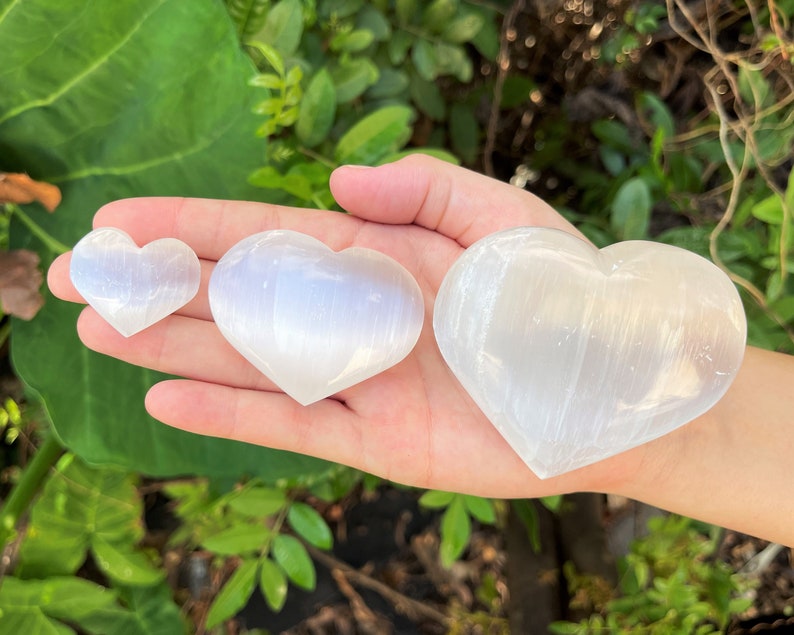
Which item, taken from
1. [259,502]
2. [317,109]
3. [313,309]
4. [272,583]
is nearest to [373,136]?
[317,109]

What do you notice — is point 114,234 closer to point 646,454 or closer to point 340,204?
point 340,204

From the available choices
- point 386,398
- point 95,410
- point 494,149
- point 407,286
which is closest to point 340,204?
point 407,286

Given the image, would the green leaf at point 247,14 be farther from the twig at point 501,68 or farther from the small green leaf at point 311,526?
the small green leaf at point 311,526

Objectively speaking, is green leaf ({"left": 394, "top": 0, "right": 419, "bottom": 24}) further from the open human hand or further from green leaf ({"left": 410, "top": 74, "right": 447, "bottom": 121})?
the open human hand

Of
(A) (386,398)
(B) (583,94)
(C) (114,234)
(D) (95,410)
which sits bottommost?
(D) (95,410)

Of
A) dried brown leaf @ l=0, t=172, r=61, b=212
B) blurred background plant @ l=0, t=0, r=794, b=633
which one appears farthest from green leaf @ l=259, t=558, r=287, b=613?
dried brown leaf @ l=0, t=172, r=61, b=212

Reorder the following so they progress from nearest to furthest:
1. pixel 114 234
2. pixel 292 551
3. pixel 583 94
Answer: pixel 114 234
pixel 292 551
pixel 583 94
